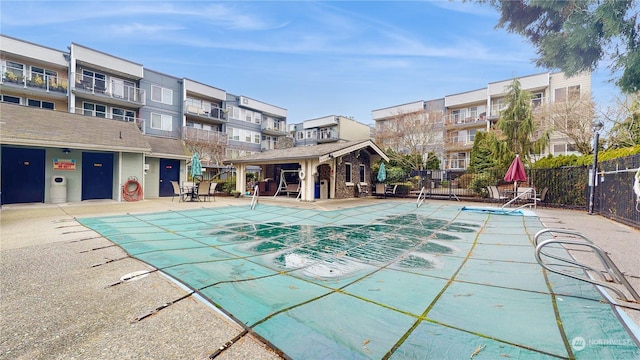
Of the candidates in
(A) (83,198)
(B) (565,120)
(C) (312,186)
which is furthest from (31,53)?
(B) (565,120)

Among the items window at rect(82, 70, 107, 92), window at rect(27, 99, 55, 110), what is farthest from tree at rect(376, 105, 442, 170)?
window at rect(27, 99, 55, 110)

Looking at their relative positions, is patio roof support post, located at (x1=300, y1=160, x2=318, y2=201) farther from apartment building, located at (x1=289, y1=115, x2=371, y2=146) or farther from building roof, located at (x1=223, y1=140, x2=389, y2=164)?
apartment building, located at (x1=289, y1=115, x2=371, y2=146)

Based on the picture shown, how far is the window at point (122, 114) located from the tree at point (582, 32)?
24783 millimetres

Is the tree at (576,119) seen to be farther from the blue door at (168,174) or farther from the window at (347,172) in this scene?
the blue door at (168,174)

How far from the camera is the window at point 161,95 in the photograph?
22878 millimetres

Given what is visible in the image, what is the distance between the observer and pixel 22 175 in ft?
35.3

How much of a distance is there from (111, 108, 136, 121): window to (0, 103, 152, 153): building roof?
28.0 feet

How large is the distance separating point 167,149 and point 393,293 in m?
16.5

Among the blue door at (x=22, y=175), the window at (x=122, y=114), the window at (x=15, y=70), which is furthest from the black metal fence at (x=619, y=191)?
the window at (x=15, y=70)

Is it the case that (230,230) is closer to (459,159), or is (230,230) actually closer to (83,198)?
(83,198)

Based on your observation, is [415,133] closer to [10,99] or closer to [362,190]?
[362,190]

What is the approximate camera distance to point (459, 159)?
91.2 feet

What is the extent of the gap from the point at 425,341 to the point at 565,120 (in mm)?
19942

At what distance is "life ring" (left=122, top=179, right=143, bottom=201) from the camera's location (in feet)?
41.5
